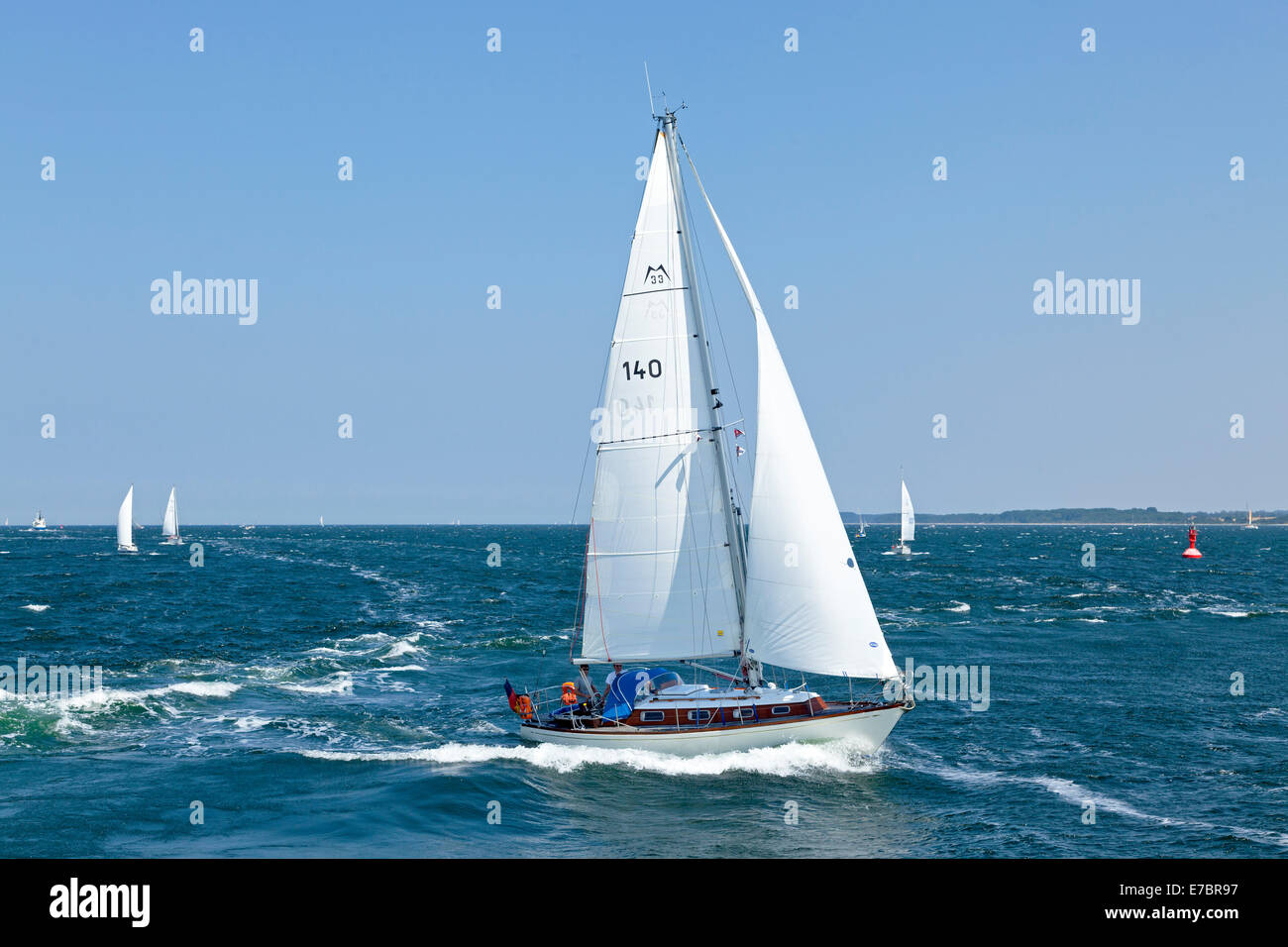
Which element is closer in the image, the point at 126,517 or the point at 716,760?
the point at 716,760

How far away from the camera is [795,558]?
96.0 ft

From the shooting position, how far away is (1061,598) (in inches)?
3300

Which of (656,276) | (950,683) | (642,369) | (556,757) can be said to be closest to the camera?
(656,276)

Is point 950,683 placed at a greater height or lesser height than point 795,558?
lesser

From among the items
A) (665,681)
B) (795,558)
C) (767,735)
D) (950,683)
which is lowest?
(950,683)

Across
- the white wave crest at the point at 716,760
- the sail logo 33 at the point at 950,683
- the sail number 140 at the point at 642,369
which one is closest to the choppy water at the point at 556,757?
the white wave crest at the point at 716,760

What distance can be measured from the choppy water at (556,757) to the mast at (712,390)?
5.16m

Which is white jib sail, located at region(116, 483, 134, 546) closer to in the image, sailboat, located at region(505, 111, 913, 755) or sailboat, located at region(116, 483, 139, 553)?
sailboat, located at region(116, 483, 139, 553)

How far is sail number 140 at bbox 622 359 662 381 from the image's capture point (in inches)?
1161

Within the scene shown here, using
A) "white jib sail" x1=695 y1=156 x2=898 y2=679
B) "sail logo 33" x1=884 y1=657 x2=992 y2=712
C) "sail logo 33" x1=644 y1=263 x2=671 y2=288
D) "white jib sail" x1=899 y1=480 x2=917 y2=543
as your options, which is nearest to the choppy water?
"sail logo 33" x1=884 y1=657 x2=992 y2=712

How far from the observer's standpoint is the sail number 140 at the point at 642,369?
29500 millimetres

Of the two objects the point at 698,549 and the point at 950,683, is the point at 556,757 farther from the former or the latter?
the point at 950,683

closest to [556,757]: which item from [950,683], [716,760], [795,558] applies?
[716,760]

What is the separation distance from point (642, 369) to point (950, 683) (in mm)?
25125
